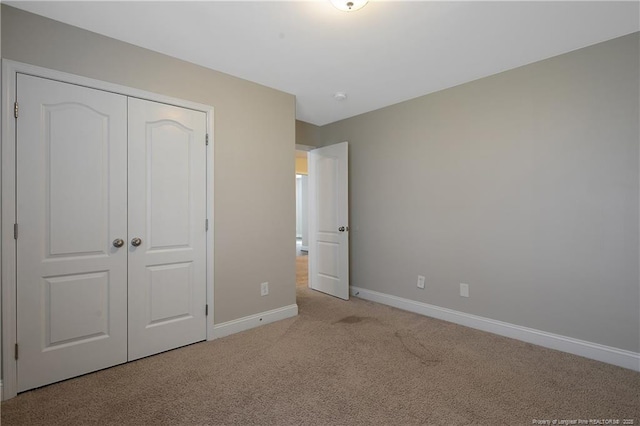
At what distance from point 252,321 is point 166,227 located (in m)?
1.26

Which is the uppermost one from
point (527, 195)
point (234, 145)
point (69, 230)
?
point (234, 145)

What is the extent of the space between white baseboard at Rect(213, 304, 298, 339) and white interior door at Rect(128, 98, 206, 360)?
0.55 feet

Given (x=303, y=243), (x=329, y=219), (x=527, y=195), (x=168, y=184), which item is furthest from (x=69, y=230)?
(x=303, y=243)

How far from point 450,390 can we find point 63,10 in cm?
358

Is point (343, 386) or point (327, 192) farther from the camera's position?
point (327, 192)

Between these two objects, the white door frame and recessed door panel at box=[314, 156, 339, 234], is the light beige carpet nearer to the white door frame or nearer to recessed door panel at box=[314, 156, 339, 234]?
the white door frame

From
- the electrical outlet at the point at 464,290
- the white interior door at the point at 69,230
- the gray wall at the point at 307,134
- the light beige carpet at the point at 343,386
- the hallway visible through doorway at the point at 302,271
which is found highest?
the gray wall at the point at 307,134

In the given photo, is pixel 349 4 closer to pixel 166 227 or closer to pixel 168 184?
pixel 168 184

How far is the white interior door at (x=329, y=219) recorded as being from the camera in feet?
13.6

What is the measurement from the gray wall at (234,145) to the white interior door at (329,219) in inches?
36.0

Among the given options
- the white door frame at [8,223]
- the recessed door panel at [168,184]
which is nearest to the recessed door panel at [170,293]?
the recessed door panel at [168,184]

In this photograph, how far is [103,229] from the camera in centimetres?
229

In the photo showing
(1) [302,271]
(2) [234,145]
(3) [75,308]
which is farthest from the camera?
(1) [302,271]

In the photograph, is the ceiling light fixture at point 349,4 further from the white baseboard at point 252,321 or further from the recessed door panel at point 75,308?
the white baseboard at point 252,321
